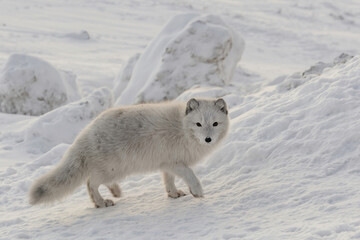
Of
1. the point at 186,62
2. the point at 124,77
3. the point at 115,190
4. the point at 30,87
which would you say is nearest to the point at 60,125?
the point at 30,87

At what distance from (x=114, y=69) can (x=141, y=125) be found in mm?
9108

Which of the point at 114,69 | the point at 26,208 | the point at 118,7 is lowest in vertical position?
the point at 26,208

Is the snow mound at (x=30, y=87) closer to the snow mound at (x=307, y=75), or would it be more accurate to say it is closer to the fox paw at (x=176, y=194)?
the snow mound at (x=307, y=75)

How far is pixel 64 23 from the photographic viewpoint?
60.7 feet

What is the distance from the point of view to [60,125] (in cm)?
765

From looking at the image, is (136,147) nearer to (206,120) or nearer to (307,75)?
(206,120)

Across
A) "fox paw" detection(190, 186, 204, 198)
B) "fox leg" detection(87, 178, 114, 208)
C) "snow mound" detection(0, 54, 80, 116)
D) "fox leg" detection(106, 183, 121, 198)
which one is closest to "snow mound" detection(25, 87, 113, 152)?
"snow mound" detection(0, 54, 80, 116)

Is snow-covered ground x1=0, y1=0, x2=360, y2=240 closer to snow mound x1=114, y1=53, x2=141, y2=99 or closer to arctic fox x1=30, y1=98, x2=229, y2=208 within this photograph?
arctic fox x1=30, y1=98, x2=229, y2=208

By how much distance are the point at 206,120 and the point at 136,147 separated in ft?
2.15

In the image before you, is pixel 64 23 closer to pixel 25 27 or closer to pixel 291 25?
pixel 25 27

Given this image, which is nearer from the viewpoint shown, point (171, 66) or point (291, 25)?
point (171, 66)

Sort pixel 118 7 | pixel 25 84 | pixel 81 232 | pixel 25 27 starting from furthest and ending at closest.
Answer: pixel 118 7 → pixel 25 27 → pixel 25 84 → pixel 81 232

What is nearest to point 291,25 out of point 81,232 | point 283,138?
point 283,138

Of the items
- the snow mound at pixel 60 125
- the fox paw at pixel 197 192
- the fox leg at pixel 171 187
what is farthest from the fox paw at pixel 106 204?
the snow mound at pixel 60 125
